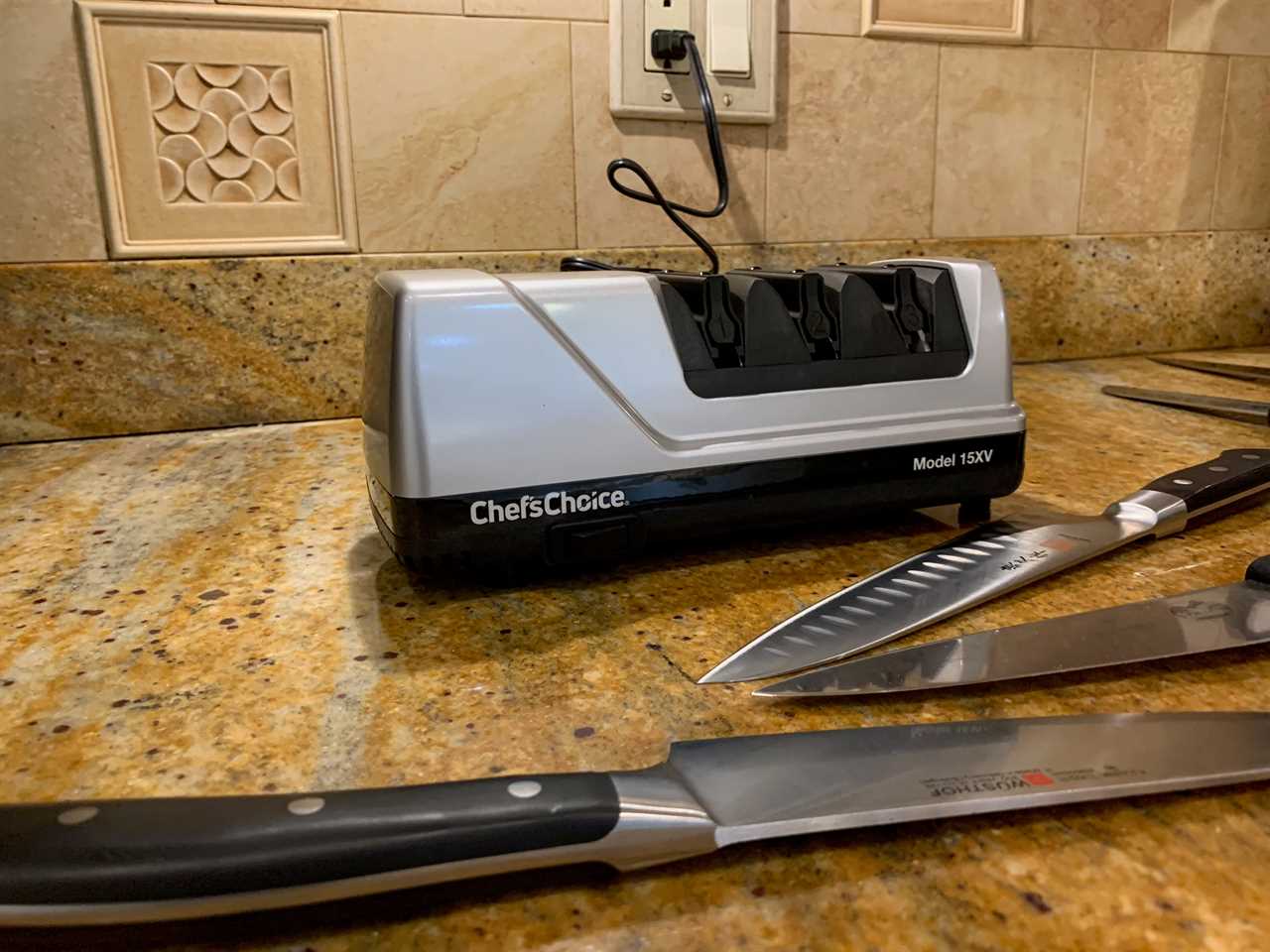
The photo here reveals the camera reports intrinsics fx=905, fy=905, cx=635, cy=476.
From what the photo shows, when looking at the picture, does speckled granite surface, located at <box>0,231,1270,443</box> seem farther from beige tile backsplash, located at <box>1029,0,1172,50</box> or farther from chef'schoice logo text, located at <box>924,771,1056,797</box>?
chef'schoice logo text, located at <box>924,771,1056,797</box>

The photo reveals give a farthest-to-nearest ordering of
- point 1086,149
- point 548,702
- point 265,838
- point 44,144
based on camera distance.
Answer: point 1086,149 < point 44,144 < point 548,702 < point 265,838

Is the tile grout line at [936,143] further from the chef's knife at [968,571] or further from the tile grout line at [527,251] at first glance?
the chef's knife at [968,571]

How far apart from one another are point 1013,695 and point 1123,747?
0.06m

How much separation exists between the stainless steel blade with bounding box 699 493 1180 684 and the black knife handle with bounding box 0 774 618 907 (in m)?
0.14

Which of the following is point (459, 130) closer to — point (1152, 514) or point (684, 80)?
point (684, 80)

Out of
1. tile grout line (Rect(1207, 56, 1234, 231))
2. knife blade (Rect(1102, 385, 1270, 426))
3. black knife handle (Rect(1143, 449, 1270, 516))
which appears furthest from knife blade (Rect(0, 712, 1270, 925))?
tile grout line (Rect(1207, 56, 1234, 231))

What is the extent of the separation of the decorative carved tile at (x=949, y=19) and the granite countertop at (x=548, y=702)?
21.6 inches

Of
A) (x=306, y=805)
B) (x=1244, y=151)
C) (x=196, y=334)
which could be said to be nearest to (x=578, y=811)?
(x=306, y=805)

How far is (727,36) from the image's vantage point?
0.89 m

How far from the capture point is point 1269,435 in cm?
77

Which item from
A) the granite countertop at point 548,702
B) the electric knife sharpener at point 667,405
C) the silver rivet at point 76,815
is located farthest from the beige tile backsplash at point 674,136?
the silver rivet at point 76,815

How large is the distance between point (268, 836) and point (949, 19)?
41.0 inches

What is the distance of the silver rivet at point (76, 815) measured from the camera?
0.80 ft

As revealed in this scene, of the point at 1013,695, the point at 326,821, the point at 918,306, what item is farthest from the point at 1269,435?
the point at 326,821
